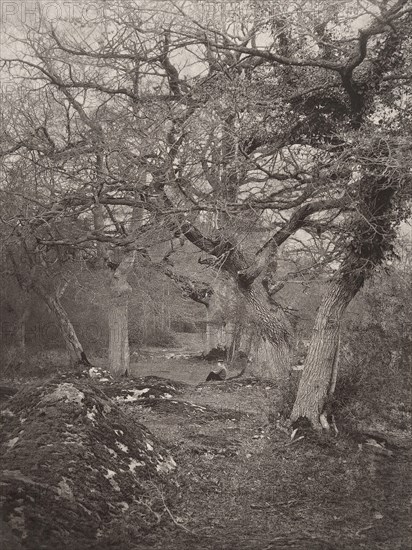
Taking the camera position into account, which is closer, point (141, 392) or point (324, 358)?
point (324, 358)

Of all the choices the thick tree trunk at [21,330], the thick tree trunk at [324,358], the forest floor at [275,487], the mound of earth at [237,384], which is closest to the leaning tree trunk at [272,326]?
the forest floor at [275,487]

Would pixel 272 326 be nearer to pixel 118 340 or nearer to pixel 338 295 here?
pixel 338 295

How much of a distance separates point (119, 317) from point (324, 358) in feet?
38.5

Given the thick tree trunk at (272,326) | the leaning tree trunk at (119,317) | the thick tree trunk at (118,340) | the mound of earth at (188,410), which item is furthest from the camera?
the thick tree trunk at (118,340)

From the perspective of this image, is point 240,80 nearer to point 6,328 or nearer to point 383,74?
point 383,74

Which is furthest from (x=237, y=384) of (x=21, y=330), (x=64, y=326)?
(x=21, y=330)

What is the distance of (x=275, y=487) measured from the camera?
23.1 ft

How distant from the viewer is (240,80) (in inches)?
372

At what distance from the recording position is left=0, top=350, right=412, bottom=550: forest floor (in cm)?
546

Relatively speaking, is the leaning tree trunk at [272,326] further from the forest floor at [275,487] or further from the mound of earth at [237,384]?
the mound of earth at [237,384]

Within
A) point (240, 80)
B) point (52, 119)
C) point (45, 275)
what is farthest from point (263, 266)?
point (45, 275)

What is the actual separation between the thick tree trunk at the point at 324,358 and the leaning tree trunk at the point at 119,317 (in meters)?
10.9

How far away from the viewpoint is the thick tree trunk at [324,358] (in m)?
9.18

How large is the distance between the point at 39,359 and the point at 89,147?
1357 cm
